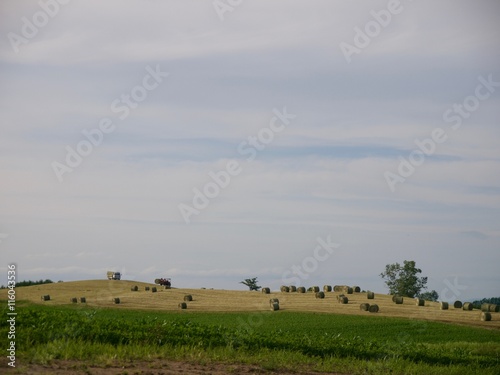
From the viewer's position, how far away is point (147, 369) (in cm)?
1789

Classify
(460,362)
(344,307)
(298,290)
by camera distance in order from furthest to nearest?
(298,290)
(344,307)
(460,362)

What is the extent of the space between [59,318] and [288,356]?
7.61m

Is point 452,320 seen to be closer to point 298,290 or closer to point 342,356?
point 298,290

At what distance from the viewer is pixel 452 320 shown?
48219mm

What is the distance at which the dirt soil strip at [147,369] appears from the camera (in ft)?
54.4

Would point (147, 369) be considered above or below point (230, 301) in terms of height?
below

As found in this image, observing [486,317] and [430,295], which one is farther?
[430,295]

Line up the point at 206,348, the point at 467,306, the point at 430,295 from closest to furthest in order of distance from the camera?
the point at 206,348
the point at 467,306
the point at 430,295

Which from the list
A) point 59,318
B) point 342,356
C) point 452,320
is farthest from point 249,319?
point 59,318

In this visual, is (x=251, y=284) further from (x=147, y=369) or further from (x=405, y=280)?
(x=147, y=369)

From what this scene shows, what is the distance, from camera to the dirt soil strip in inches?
653

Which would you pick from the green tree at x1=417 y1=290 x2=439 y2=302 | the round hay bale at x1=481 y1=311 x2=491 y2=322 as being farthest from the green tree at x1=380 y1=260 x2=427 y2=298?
the round hay bale at x1=481 y1=311 x2=491 y2=322

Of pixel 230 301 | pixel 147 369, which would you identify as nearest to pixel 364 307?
pixel 230 301

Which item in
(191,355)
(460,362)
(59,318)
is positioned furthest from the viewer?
(460,362)
